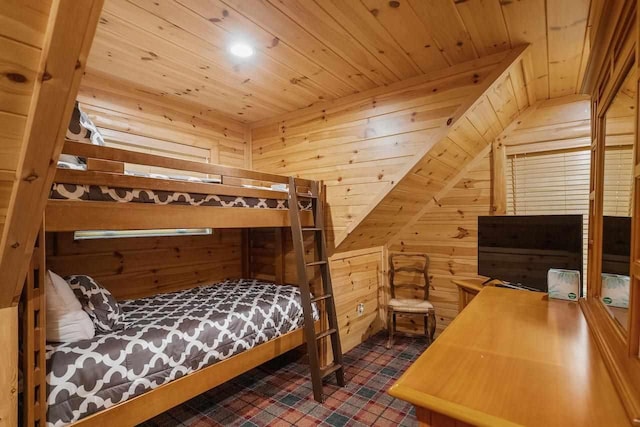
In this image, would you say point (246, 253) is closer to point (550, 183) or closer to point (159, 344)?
point (159, 344)

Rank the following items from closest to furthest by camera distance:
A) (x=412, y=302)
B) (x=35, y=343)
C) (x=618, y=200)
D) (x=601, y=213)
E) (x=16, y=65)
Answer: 1. (x=16, y=65)
2. (x=618, y=200)
3. (x=35, y=343)
4. (x=601, y=213)
5. (x=412, y=302)

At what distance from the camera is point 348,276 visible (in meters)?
3.11

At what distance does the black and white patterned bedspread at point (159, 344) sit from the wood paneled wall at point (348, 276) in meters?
0.40

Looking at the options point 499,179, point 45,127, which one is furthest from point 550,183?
point 45,127

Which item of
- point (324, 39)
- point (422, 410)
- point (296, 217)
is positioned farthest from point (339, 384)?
point (324, 39)

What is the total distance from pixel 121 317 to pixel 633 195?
242cm

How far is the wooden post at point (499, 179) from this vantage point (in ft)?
9.70

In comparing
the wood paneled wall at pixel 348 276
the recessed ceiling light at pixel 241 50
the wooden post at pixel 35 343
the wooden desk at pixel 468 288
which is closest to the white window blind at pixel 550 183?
the wooden desk at pixel 468 288

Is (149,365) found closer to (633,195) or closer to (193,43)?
(193,43)

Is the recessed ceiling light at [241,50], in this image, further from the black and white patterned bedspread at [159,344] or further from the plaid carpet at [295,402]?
the plaid carpet at [295,402]

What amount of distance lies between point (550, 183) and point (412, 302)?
5.30 feet

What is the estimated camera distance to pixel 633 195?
0.93 m

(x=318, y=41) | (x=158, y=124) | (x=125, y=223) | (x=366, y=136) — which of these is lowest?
(x=125, y=223)

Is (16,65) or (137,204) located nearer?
(16,65)
